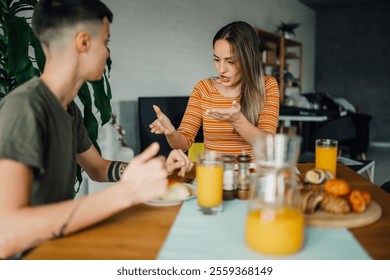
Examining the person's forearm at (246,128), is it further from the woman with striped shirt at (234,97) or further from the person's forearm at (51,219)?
the person's forearm at (51,219)

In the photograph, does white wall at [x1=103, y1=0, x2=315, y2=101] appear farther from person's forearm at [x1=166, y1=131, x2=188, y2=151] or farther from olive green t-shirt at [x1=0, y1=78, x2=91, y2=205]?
olive green t-shirt at [x1=0, y1=78, x2=91, y2=205]

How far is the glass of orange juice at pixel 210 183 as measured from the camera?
998 millimetres

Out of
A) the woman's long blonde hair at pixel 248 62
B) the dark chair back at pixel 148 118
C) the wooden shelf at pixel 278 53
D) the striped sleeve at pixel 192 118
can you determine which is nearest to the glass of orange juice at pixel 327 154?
the woman's long blonde hair at pixel 248 62

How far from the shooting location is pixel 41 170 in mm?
875

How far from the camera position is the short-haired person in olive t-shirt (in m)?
0.81

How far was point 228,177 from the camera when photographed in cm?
109

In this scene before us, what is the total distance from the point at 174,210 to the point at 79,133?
0.48 metres

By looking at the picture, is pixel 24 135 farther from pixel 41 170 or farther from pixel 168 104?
pixel 168 104

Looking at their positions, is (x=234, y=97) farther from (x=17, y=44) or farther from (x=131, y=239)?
(x=131, y=239)

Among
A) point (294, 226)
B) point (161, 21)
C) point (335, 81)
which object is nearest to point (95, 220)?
point (294, 226)

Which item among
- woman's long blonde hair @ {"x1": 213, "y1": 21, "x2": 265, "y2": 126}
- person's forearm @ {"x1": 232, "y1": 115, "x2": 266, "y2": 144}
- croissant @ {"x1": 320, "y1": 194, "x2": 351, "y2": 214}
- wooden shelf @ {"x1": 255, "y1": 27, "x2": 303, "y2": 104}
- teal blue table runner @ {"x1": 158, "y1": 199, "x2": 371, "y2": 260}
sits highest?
wooden shelf @ {"x1": 255, "y1": 27, "x2": 303, "y2": 104}

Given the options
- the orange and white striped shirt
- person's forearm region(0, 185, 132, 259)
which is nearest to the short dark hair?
person's forearm region(0, 185, 132, 259)

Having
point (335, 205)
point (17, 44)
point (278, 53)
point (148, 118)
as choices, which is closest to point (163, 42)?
point (148, 118)

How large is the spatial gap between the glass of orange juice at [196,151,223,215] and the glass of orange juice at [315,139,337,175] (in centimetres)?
53
